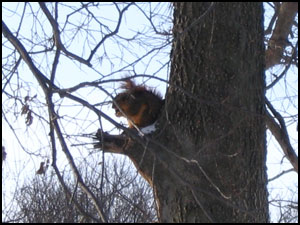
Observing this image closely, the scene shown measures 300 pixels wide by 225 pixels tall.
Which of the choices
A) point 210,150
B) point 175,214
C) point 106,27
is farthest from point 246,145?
point 106,27

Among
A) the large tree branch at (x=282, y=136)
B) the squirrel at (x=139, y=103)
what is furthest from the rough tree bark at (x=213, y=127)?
the large tree branch at (x=282, y=136)

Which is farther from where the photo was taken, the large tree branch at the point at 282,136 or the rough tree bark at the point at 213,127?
the large tree branch at the point at 282,136

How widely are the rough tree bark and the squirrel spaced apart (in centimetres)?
16

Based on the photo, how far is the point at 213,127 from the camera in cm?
389

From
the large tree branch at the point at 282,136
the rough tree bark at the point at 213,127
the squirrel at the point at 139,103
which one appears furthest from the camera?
the large tree branch at the point at 282,136

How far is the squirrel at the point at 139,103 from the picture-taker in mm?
4176

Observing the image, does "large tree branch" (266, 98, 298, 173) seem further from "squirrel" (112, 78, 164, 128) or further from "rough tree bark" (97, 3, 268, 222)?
"squirrel" (112, 78, 164, 128)

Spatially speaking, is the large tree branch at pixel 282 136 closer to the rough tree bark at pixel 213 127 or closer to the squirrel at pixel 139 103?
the rough tree bark at pixel 213 127

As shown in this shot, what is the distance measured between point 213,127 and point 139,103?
1.92ft

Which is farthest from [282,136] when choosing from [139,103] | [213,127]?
[139,103]

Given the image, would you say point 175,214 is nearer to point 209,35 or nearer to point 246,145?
point 246,145

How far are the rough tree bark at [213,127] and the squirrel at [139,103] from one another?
16cm

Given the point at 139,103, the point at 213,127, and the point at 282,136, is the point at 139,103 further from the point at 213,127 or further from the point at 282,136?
the point at 282,136

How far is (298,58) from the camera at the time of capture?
14.9 ft
